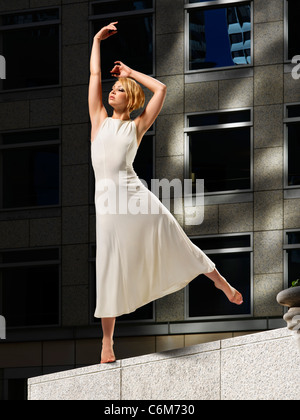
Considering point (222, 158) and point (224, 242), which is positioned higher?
point (222, 158)

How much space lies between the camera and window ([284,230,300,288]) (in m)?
26.0

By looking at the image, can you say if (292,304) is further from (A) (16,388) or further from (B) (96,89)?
(A) (16,388)

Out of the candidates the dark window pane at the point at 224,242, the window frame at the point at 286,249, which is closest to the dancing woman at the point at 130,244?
the window frame at the point at 286,249

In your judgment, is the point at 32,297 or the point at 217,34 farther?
the point at 32,297

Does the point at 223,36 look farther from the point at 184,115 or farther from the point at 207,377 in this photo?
the point at 207,377

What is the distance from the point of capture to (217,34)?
91.7 ft

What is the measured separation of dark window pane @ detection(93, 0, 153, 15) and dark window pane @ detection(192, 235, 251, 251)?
22.4 ft

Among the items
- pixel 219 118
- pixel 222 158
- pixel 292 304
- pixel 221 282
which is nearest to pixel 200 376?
pixel 221 282

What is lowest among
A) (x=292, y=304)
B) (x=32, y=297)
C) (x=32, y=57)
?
(x=32, y=297)

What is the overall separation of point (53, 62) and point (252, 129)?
6.37 metres

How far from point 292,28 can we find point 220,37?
6.72ft

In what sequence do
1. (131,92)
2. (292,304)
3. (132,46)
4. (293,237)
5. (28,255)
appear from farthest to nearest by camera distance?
(28,255)
(132,46)
(293,237)
(131,92)
(292,304)

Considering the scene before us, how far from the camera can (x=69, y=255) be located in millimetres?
28406

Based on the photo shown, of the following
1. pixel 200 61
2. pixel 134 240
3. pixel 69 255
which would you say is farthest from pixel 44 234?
pixel 134 240
